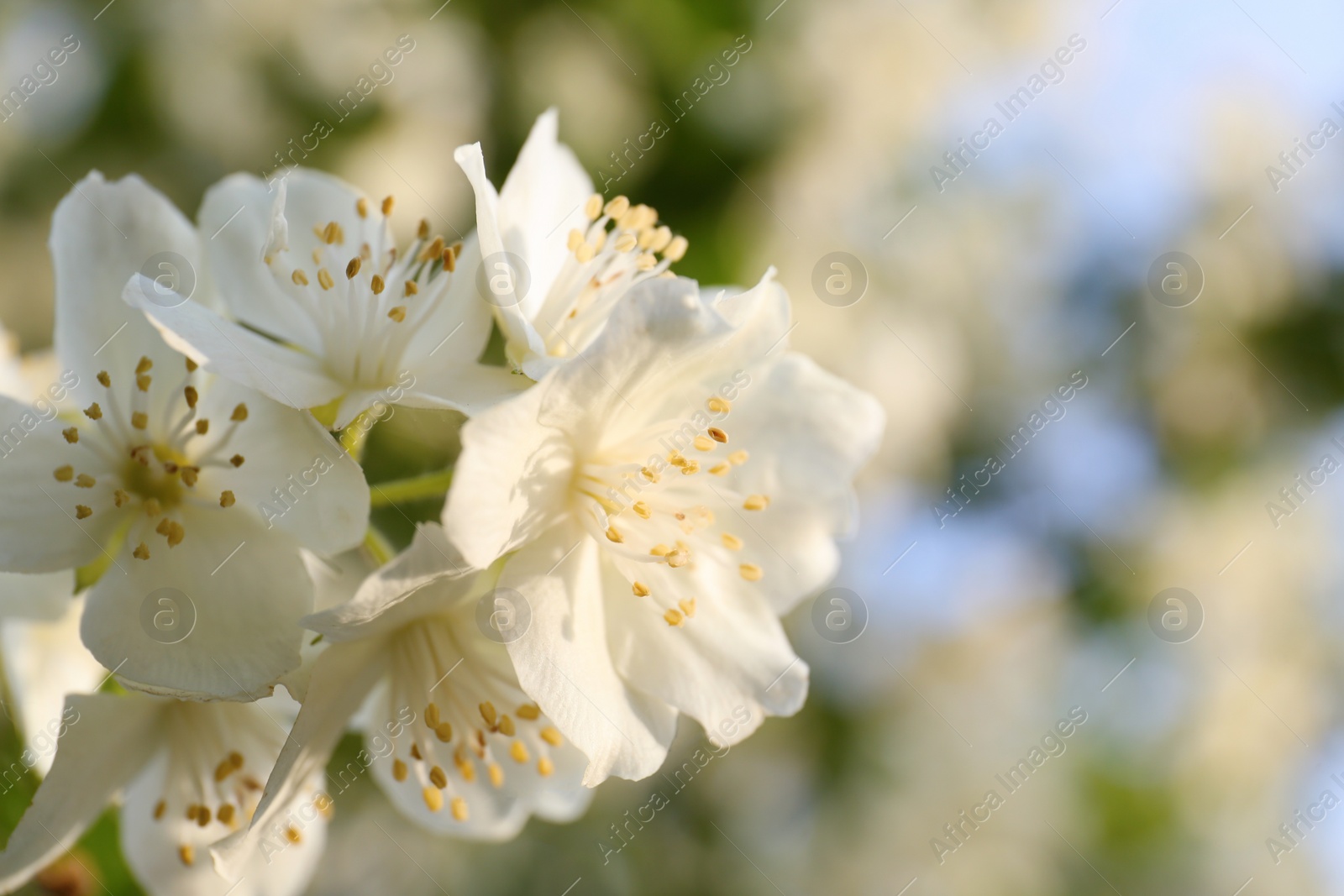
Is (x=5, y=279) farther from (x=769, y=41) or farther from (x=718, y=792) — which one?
(x=718, y=792)

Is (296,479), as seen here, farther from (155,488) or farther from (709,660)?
(709,660)

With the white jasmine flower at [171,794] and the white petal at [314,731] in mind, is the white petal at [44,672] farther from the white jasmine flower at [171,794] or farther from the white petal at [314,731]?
the white petal at [314,731]

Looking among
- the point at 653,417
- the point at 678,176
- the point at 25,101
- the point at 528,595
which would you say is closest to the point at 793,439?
the point at 653,417

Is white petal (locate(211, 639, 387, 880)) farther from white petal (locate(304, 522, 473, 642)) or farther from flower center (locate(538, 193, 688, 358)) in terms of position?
flower center (locate(538, 193, 688, 358))

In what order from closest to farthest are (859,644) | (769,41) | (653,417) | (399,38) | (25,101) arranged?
(653,417) → (25,101) → (399,38) → (769,41) → (859,644)

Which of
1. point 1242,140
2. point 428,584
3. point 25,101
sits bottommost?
point 25,101

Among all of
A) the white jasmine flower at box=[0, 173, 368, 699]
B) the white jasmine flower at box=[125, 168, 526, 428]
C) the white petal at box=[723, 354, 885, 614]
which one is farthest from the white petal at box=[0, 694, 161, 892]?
the white petal at box=[723, 354, 885, 614]
